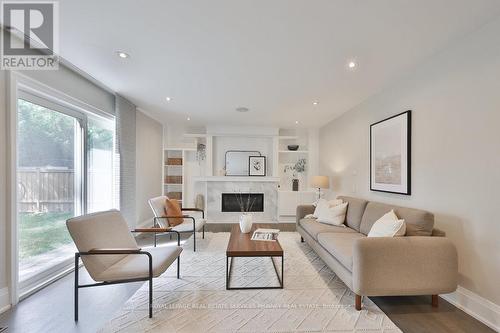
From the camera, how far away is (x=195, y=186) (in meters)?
6.20

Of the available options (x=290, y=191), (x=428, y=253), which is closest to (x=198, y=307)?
(x=428, y=253)

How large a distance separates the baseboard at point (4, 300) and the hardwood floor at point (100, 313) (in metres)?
0.06

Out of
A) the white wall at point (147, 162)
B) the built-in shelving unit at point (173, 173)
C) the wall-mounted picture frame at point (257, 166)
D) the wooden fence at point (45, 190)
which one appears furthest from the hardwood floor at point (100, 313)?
the wall-mounted picture frame at point (257, 166)

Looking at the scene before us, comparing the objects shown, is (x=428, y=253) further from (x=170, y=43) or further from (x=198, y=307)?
(x=170, y=43)

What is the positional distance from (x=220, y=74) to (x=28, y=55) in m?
1.96

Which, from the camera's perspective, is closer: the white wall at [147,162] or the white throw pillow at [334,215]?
the white throw pillow at [334,215]

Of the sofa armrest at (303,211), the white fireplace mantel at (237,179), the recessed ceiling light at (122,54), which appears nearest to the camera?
the recessed ceiling light at (122,54)

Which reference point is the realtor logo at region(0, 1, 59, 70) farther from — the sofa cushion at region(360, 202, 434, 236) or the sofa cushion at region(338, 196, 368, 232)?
the sofa cushion at region(338, 196, 368, 232)

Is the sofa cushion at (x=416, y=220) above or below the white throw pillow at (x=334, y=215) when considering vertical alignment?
above

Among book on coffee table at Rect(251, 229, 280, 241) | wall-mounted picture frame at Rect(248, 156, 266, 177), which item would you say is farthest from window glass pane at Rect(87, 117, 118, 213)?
wall-mounted picture frame at Rect(248, 156, 266, 177)

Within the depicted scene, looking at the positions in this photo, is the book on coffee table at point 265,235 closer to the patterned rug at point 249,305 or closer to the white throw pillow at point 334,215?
the patterned rug at point 249,305

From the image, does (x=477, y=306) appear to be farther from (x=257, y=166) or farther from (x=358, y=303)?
(x=257, y=166)

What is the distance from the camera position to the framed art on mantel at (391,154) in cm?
290

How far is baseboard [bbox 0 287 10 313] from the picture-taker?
2.09 m
